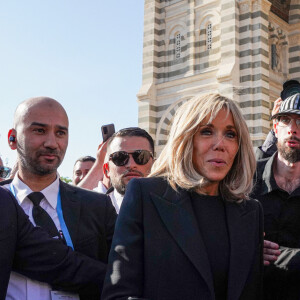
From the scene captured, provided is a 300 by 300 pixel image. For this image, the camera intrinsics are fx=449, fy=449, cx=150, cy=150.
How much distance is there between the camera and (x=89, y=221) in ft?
7.66

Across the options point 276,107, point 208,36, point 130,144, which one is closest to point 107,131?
point 130,144

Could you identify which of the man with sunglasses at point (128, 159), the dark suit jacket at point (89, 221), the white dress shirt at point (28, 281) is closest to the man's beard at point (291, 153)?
the man with sunglasses at point (128, 159)

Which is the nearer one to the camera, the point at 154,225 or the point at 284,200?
the point at 154,225

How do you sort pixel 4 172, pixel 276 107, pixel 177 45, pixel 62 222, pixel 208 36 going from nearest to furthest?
pixel 62 222, pixel 276 107, pixel 4 172, pixel 208 36, pixel 177 45

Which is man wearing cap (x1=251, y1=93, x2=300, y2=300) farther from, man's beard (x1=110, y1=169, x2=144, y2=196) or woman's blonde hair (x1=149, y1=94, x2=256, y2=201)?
man's beard (x1=110, y1=169, x2=144, y2=196)

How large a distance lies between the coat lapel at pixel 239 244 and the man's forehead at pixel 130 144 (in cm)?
136

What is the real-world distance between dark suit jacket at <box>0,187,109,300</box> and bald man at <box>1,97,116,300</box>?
10 centimetres

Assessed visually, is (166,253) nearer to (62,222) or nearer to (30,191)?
(62,222)

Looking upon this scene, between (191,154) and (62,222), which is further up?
→ (191,154)

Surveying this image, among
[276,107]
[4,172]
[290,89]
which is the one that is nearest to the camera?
[276,107]

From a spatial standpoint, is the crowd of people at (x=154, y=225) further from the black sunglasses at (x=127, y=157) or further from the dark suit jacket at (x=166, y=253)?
the black sunglasses at (x=127, y=157)

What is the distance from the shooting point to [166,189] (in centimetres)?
212

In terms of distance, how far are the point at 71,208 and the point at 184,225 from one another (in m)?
0.66

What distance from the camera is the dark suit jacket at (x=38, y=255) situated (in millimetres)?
2070
